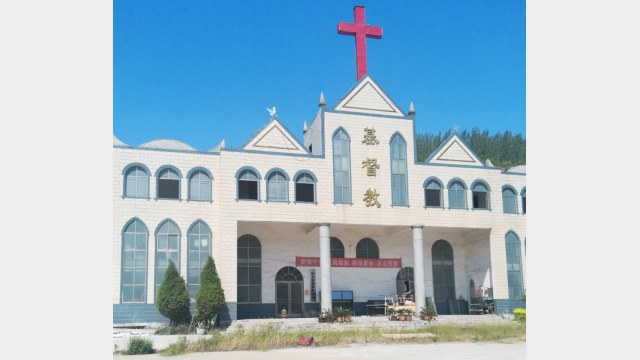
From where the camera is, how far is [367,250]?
57.4ft

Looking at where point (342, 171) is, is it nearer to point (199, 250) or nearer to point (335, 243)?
point (335, 243)

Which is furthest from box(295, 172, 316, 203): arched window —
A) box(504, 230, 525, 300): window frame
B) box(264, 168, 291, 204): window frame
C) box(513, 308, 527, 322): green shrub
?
box(513, 308, 527, 322): green shrub

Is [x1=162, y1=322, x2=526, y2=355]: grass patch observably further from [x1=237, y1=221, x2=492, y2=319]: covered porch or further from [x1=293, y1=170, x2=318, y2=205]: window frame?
[x1=293, y1=170, x2=318, y2=205]: window frame

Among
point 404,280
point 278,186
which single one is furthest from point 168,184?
point 404,280

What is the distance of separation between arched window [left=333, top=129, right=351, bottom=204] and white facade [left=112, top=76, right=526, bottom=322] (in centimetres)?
10

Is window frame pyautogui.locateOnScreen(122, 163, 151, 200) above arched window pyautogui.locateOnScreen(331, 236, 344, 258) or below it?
above

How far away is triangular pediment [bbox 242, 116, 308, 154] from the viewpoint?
15547 millimetres

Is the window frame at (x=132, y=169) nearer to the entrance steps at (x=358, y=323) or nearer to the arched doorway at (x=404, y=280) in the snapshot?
the entrance steps at (x=358, y=323)

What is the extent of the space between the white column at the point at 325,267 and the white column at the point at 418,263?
2.25 metres

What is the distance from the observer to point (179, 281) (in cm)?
1391
